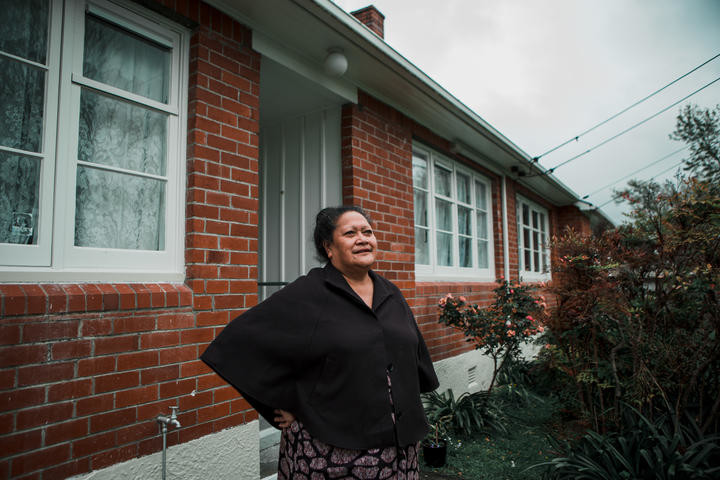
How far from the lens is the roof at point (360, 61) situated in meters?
3.26

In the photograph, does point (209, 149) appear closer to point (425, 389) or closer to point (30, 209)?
point (30, 209)

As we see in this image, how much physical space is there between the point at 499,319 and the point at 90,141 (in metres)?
4.21

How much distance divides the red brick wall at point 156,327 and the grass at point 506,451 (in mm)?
2094

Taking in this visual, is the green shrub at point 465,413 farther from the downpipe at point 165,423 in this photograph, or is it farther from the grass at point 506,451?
the downpipe at point 165,423

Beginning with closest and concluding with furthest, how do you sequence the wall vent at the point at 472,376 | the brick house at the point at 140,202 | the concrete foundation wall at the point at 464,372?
the brick house at the point at 140,202, the concrete foundation wall at the point at 464,372, the wall vent at the point at 472,376

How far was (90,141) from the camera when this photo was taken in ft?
8.43

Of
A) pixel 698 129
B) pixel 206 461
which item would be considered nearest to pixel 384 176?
pixel 206 461

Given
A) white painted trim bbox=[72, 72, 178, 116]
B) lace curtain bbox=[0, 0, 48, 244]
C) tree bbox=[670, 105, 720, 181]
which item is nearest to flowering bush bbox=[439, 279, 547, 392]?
white painted trim bbox=[72, 72, 178, 116]

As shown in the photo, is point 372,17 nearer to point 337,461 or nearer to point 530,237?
point 337,461

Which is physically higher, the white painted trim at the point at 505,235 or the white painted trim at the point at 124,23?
the white painted trim at the point at 124,23

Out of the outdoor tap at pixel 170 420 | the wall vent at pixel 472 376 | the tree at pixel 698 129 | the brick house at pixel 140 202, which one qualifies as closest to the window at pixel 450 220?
the wall vent at pixel 472 376

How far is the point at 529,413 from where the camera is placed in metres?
5.56

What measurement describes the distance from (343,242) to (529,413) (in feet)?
14.8

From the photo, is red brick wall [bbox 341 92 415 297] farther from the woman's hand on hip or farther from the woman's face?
the woman's hand on hip
